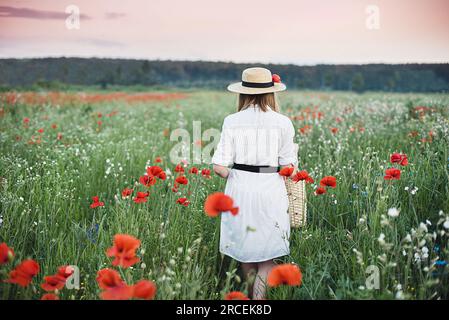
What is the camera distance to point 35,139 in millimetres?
5875

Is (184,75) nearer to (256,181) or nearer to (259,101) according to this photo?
(259,101)

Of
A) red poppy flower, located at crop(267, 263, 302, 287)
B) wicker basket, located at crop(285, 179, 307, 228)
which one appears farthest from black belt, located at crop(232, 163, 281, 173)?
red poppy flower, located at crop(267, 263, 302, 287)

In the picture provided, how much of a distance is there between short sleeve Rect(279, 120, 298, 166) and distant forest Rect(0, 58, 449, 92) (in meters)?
5.01

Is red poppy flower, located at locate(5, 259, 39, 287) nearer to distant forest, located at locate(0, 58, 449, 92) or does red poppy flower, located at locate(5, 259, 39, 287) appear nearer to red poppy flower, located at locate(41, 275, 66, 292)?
red poppy flower, located at locate(41, 275, 66, 292)

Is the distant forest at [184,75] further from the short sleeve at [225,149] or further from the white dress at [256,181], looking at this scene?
the short sleeve at [225,149]

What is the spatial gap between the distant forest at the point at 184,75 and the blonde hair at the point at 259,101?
16.4 ft

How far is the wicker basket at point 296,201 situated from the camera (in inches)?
116

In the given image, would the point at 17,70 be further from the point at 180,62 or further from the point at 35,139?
the point at 180,62

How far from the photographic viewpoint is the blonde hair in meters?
2.84

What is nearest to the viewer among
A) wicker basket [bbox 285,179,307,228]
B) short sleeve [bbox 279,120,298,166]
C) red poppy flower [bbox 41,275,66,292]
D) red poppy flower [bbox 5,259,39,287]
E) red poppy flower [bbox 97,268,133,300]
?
red poppy flower [bbox 97,268,133,300]

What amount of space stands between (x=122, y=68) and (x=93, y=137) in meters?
12.9

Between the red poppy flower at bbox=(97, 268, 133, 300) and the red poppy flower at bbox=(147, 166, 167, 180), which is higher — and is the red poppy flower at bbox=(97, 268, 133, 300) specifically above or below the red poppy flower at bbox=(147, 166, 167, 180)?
below

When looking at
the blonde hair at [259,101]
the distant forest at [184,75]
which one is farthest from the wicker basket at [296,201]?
the distant forest at [184,75]
